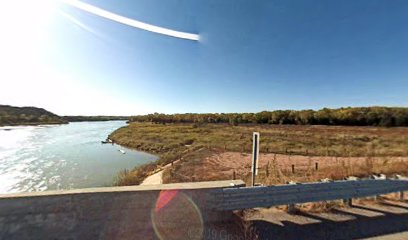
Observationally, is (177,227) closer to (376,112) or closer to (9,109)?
(376,112)

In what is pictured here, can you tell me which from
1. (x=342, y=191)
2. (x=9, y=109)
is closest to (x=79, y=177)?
(x=342, y=191)

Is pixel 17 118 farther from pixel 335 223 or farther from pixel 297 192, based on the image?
pixel 335 223

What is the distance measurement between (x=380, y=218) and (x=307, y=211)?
135cm

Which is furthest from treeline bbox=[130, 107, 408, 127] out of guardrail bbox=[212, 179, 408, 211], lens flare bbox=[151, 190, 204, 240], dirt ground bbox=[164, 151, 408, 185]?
lens flare bbox=[151, 190, 204, 240]

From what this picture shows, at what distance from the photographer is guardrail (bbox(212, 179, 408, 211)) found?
479cm

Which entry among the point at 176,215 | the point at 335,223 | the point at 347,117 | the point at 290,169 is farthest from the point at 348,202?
the point at 347,117

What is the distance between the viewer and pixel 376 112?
68.2 meters

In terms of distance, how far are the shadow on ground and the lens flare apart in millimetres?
1058

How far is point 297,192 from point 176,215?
2.40 m

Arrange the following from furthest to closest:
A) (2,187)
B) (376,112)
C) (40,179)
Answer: (376,112) → (40,179) → (2,187)

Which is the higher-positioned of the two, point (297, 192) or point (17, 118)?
point (297, 192)

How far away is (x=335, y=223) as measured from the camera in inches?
197

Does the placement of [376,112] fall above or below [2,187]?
above

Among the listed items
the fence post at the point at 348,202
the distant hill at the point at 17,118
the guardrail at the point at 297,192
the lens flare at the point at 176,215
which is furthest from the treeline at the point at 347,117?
the distant hill at the point at 17,118
